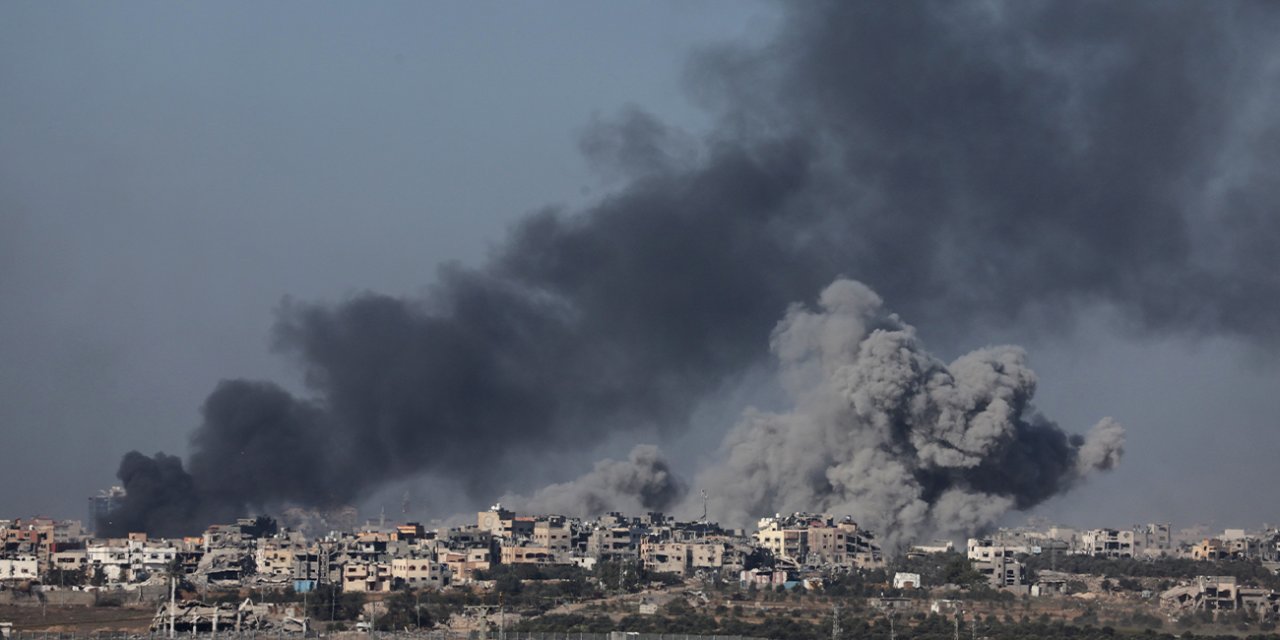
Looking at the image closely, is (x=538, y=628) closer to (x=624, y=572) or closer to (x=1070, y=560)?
(x=624, y=572)

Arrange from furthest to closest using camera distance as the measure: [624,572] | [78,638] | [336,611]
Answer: [624,572] → [336,611] → [78,638]

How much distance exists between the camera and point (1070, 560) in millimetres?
97875

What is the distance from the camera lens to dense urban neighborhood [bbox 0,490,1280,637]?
71500mm

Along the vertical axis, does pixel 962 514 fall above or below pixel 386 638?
above

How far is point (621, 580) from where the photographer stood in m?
85.3

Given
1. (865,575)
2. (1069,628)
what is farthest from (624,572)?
(1069,628)

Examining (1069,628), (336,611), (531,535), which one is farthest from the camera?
(531,535)

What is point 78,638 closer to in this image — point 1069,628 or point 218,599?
point 218,599

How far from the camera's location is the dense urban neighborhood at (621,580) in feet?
235

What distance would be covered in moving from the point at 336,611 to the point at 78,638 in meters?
13.3

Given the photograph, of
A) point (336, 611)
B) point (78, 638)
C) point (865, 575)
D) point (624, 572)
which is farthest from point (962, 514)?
point (78, 638)

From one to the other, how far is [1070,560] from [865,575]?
1332 centimetres

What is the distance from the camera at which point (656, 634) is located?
6612cm

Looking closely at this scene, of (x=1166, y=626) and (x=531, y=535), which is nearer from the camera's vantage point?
(x=1166, y=626)
